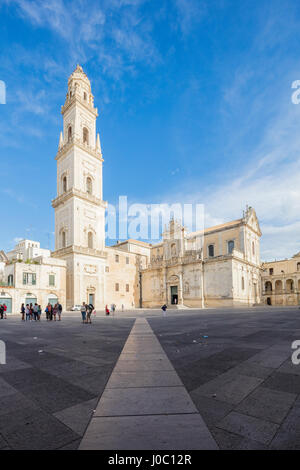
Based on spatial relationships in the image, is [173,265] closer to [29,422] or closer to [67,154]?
[67,154]

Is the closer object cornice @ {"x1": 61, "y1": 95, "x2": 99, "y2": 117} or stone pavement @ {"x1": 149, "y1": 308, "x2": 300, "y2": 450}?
stone pavement @ {"x1": 149, "y1": 308, "x2": 300, "y2": 450}

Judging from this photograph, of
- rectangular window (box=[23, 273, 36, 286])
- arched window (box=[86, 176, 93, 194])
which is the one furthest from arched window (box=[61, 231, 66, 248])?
arched window (box=[86, 176, 93, 194])

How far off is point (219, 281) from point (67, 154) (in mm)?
31564

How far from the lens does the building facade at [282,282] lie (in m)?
58.7

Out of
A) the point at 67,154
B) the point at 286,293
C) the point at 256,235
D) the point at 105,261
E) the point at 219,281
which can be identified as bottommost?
the point at 286,293

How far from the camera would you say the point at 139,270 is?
52750mm

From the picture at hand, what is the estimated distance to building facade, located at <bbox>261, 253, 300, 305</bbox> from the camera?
5872 centimetres

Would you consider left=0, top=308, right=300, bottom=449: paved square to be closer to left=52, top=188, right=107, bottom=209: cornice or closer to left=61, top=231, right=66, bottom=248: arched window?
left=52, top=188, right=107, bottom=209: cornice

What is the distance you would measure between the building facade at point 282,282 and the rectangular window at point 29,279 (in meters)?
45.8

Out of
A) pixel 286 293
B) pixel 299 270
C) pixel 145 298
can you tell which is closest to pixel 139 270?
pixel 145 298

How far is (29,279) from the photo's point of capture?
3331 centimetres

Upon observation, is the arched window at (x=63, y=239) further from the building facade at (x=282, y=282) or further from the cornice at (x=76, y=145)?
the building facade at (x=282, y=282)

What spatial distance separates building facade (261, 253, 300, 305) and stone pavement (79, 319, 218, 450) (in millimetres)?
58582

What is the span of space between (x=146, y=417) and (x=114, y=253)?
44635mm
